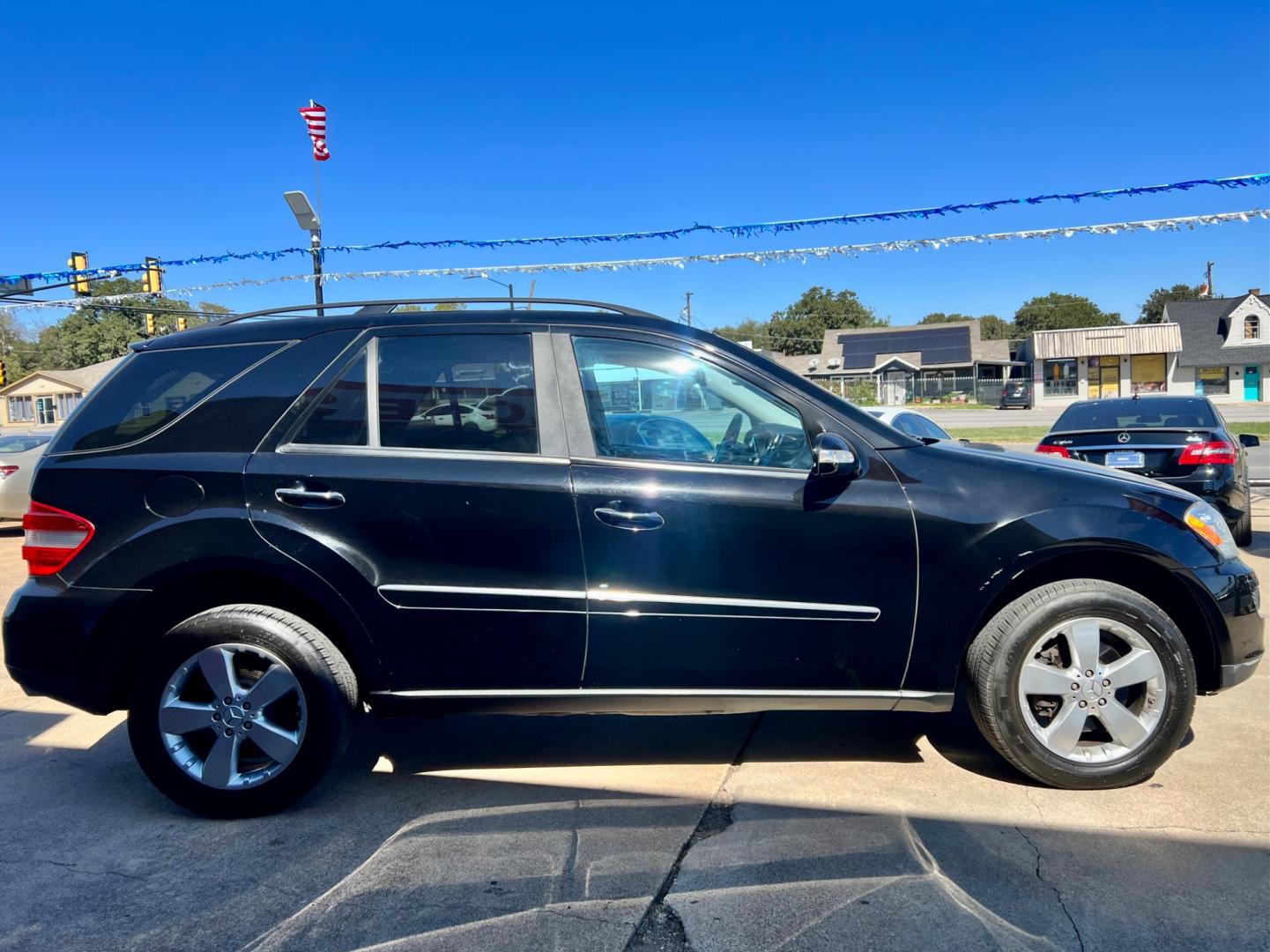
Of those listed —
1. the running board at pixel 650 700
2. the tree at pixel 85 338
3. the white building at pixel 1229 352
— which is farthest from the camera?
the white building at pixel 1229 352

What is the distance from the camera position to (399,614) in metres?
3.26

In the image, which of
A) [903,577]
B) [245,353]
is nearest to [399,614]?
[245,353]

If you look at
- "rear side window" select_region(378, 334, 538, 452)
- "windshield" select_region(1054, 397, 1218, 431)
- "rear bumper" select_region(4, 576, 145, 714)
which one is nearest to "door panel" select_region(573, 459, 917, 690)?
"rear side window" select_region(378, 334, 538, 452)

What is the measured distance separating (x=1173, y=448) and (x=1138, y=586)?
4.82m

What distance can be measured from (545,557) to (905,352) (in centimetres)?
6578

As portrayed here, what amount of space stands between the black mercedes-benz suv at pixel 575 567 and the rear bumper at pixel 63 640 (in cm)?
1

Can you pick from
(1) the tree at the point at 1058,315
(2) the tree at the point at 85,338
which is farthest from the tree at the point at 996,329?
(2) the tree at the point at 85,338

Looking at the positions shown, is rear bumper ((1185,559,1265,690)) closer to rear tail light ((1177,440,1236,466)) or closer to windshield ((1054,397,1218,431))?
rear tail light ((1177,440,1236,466))

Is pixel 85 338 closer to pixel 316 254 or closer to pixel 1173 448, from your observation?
pixel 316 254

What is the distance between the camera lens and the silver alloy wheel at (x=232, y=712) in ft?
10.7

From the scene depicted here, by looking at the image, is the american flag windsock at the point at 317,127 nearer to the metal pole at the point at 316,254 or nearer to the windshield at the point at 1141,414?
the metal pole at the point at 316,254

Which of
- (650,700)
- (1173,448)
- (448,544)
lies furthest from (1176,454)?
(448,544)

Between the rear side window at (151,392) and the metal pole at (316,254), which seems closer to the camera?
the rear side window at (151,392)

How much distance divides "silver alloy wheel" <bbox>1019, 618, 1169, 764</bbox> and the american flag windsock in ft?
36.7
